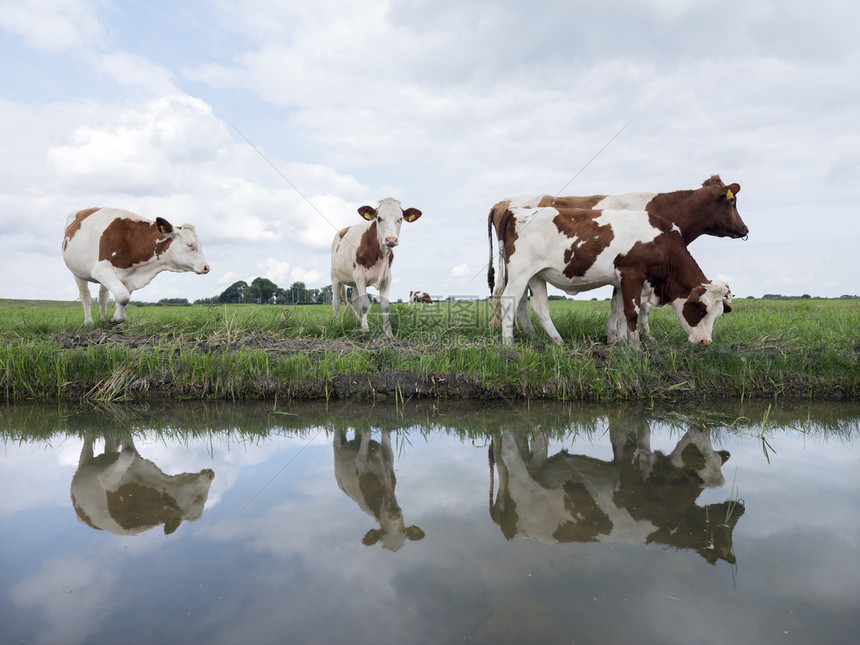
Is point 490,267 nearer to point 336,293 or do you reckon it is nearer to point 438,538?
point 336,293

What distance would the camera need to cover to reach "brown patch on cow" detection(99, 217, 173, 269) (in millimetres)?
8430

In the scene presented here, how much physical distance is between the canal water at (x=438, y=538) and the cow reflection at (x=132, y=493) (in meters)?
0.02

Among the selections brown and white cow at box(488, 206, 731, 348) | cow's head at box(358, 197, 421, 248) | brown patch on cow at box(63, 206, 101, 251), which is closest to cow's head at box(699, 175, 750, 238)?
brown and white cow at box(488, 206, 731, 348)

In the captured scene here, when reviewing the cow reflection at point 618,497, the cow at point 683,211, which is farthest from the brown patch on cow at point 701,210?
the cow reflection at point 618,497

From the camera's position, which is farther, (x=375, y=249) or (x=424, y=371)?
(x=375, y=249)

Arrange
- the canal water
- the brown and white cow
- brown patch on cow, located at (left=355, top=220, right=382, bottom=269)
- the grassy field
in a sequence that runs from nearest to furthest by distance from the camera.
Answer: the canal water
the grassy field
the brown and white cow
brown patch on cow, located at (left=355, top=220, right=382, bottom=269)

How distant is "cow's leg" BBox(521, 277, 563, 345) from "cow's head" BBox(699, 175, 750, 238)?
2.98 metres

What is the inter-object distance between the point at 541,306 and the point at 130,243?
262 inches

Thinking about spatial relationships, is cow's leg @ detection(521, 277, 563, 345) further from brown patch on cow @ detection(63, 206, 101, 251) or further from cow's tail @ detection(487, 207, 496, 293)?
brown patch on cow @ detection(63, 206, 101, 251)

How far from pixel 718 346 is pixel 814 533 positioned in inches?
183

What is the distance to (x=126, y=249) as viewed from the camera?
8.53 m

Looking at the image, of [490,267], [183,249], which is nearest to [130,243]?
[183,249]

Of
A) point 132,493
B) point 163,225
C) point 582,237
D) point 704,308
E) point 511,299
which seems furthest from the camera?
point 163,225

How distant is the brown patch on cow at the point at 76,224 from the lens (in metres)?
8.77
